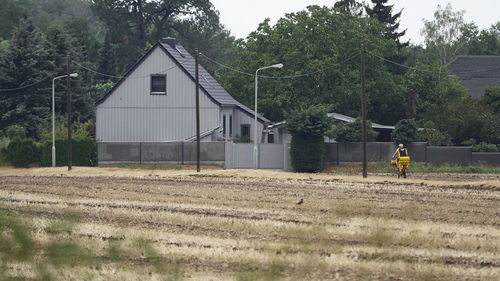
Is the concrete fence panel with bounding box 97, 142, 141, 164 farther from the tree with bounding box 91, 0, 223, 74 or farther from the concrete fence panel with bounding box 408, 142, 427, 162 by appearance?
the tree with bounding box 91, 0, 223, 74

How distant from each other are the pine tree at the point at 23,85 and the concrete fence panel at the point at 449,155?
31554 mm

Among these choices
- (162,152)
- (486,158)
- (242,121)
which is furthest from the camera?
(242,121)

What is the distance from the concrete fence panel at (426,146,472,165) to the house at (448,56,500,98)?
26013mm

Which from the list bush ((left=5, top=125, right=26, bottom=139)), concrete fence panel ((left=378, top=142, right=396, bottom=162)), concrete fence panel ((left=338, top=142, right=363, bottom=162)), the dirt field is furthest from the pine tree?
concrete fence panel ((left=378, top=142, right=396, bottom=162))

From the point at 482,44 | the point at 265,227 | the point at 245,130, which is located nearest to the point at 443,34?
the point at 482,44

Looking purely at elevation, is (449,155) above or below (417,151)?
below

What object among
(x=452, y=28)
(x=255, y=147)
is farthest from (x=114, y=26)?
(x=255, y=147)

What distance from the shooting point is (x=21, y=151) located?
163 ft

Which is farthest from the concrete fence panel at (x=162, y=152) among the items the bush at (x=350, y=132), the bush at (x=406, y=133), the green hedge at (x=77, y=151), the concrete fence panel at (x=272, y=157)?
the bush at (x=406, y=133)

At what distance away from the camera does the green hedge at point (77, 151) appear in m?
49.6

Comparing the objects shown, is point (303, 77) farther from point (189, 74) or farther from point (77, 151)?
point (77, 151)

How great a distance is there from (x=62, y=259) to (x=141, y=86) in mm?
50468

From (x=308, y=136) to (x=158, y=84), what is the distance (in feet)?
48.7

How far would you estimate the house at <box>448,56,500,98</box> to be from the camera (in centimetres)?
7112
